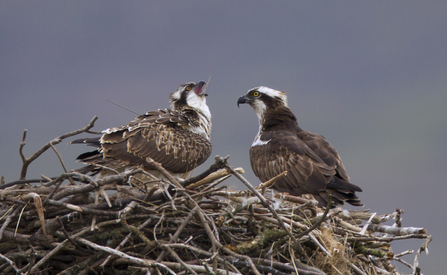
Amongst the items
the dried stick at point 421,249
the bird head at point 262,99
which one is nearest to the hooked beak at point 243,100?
the bird head at point 262,99

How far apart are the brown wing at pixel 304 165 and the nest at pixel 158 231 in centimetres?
133

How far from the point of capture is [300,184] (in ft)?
19.1

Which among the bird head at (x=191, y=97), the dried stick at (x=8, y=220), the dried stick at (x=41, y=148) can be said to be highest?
the bird head at (x=191, y=97)

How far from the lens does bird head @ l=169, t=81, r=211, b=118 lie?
710 centimetres

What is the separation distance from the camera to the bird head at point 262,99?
730cm

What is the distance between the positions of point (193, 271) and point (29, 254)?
62.8 inches

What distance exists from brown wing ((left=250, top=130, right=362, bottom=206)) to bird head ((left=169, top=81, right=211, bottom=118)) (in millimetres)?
1055

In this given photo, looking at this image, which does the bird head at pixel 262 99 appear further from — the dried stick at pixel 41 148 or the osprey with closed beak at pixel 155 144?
the dried stick at pixel 41 148

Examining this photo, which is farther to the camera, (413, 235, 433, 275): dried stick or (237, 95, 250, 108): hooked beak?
(237, 95, 250, 108): hooked beak

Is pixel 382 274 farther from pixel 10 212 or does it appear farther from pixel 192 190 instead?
pixel 10 212

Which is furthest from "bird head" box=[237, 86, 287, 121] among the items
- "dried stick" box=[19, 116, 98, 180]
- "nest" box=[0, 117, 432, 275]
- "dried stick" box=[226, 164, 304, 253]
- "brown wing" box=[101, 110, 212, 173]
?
"dried stick" box=[226, 164, 304, 253]

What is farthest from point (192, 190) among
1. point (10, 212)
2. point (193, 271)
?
point (10, 212)

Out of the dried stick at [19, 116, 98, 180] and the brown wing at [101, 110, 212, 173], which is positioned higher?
the brown wing at [101, 110, 212, 173]

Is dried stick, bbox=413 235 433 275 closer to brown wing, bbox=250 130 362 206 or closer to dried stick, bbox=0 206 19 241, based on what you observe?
brown wing, bbox=250 130 362 206
